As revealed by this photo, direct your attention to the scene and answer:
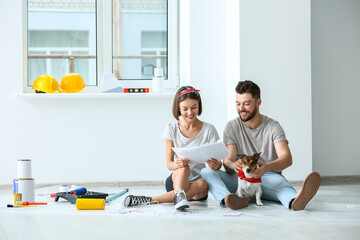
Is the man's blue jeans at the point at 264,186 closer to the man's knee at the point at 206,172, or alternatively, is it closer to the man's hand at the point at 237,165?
the man's knee at the point at 206,172

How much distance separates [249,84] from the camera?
9.77 ft

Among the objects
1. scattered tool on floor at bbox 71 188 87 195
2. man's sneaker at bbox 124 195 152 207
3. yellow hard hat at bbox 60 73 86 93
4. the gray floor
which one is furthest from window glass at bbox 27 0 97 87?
man's sneaker at bbox 124 195 152 207

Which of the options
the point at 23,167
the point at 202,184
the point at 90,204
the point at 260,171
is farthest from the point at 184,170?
the point at 23,167

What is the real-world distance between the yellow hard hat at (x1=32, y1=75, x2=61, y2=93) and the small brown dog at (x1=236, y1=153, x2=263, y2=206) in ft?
6.25

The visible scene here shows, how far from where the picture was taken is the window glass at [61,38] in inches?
172

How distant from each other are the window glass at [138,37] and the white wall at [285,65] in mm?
794

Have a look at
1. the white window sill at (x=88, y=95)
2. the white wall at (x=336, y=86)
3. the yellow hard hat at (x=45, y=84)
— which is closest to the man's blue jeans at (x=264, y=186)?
the white window sill at (x=88, y=95)

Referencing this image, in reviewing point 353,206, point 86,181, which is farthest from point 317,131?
point 86,181

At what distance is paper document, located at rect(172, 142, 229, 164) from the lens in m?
2.73

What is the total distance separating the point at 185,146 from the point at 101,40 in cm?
173

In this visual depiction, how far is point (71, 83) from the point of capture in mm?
4230

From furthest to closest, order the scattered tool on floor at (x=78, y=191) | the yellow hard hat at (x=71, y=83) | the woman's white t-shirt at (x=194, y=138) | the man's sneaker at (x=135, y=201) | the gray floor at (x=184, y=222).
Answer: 1. the yellow hard hat at (x=71, y=83)
2. the scattered tool on floor at (x=78, y=191)
3. the woman's white t-shirt at (x=194, y=138)
4. the man's sneaker at (x=135, y=201)
5. the gray floor at (x=184, y=222)

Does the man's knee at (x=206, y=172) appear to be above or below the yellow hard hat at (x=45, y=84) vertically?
below

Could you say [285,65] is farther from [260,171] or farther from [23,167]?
[23,167]
